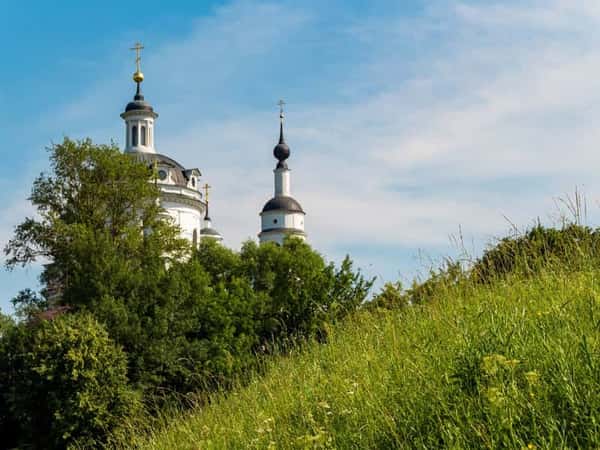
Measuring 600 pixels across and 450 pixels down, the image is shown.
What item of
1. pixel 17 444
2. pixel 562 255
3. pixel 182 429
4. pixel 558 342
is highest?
pixel 562 255

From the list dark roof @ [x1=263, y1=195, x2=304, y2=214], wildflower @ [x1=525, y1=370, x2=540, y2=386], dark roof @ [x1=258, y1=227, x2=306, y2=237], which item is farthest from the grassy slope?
dark roof @ [x1=263, y1=195, x2=304, y2=214]

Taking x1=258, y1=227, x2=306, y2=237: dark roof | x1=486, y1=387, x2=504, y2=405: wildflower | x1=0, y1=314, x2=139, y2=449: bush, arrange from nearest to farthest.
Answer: x1=486, y1=387, x2=504, y2=405: wildflower
x1=0, y1=314, x2=139, y2=449: bush
x1=258, y1=227, x2=306, y2=237: dark roof

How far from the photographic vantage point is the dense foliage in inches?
928

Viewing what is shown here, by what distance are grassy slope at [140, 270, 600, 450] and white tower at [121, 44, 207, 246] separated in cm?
4021

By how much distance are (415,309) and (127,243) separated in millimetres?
25937

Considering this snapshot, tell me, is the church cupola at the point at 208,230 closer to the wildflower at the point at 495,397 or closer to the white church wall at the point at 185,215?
the white church wall at the point at 185,215

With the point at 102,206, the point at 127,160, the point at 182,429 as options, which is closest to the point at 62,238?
the point at 102,206

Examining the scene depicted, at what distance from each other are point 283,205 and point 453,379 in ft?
201

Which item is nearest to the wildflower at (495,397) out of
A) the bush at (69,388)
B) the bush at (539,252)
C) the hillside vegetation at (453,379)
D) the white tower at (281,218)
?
the hillside vegetation at (453,379)

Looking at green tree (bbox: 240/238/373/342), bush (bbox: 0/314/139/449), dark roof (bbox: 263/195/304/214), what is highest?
dark roof (bbox: 263/195/304/214)

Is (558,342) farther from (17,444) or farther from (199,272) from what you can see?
(199,272)

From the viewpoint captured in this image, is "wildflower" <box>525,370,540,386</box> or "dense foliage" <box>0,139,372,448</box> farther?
"dense foliage" <box>0,139,372,448</box>

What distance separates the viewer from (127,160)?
119ft

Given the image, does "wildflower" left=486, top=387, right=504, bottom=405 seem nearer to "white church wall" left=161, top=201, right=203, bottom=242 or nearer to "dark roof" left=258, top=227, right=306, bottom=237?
"white church wall" left=161, top=201, right=203, bottom=242
